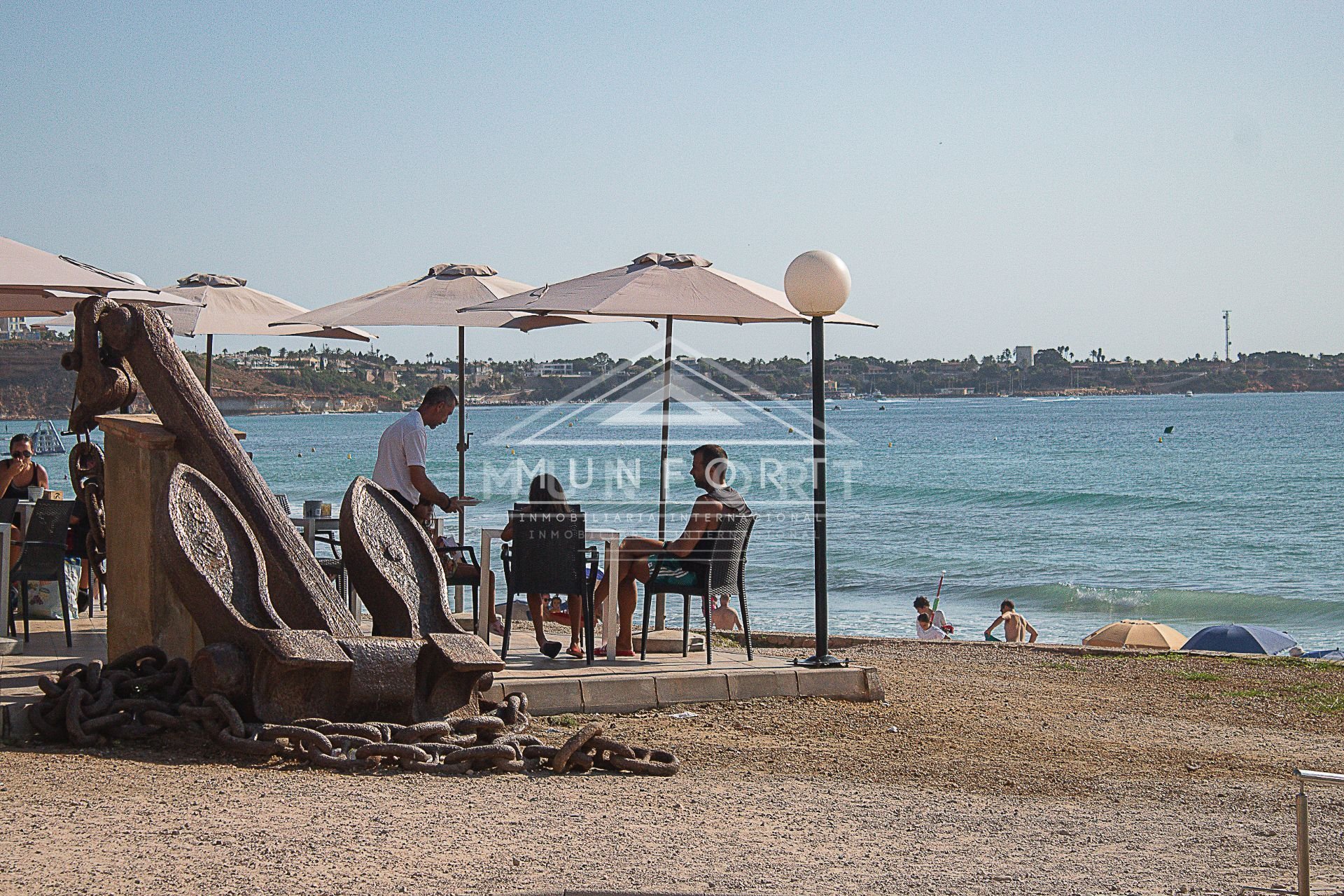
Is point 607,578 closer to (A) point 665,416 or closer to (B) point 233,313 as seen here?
(A) point 665,416

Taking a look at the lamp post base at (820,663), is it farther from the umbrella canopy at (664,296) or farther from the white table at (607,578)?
the umbrella canopy at (664,296)

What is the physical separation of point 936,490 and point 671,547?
40.6 metres

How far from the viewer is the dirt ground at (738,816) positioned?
12.1 ft

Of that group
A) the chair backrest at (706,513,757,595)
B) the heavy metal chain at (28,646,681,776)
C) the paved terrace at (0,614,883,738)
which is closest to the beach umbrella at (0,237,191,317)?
the paved terrace at (0,614,883,738)

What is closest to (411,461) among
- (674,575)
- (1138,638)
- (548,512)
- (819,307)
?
(548,512)

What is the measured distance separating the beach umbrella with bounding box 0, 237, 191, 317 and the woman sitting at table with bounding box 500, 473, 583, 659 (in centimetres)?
264

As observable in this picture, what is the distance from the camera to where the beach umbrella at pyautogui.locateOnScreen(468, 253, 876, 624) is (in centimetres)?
805

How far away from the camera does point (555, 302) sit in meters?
8.11

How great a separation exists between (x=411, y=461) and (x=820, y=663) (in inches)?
103

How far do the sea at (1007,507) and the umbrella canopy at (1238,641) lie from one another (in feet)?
14.1

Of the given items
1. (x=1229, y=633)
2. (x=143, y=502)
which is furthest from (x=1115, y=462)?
(x=143, y=502)

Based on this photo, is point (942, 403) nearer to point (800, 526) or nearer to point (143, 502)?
point (800, 526)

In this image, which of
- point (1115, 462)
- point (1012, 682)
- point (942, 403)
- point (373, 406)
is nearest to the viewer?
point (1012, 682)

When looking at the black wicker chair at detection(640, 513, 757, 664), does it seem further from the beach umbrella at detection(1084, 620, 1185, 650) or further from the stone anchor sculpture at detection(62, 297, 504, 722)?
the beach umbrella at detection(1084, 620, 1185, 650)
